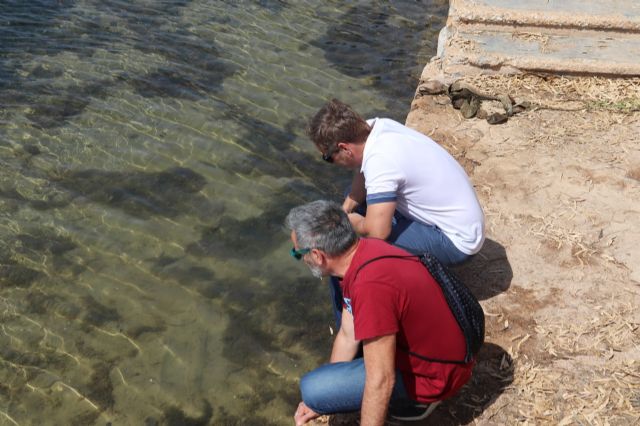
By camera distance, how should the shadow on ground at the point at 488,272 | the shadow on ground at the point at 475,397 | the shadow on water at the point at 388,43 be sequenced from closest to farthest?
the shadow on ground at the point at 475,397 < the shadow on ground at the point at 488,272 < the shadow on water at the point at 388,43

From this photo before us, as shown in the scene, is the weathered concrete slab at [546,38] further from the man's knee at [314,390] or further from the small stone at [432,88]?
the man's knee at [314,390]

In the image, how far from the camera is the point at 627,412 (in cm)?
397

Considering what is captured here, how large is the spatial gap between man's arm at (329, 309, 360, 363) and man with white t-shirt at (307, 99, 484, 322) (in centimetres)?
46

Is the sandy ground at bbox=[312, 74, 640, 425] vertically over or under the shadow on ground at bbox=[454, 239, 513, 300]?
over

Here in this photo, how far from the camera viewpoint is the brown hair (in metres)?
4.43

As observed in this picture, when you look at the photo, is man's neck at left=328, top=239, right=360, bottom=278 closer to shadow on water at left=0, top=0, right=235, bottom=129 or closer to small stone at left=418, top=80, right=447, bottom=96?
small stone at left=418, top=80, right=447, bottom=96

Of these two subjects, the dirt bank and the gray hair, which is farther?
the dirt bank

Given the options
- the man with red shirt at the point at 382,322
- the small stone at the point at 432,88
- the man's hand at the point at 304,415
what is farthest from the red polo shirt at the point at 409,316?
the small stone at the point at 432,88

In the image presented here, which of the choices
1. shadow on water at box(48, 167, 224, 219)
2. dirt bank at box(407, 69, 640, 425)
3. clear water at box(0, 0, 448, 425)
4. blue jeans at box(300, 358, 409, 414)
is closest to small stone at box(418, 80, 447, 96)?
dirt bank at box(407, 69, 640, 425)

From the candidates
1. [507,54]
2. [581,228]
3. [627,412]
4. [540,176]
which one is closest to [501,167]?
[540,176]

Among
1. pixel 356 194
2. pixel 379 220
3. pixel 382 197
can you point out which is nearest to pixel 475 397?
pixel 379 220

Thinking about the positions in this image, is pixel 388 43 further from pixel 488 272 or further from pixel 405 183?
pixel 405 183

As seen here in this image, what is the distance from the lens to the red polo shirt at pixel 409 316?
325 centimetres

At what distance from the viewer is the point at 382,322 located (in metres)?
3.23
